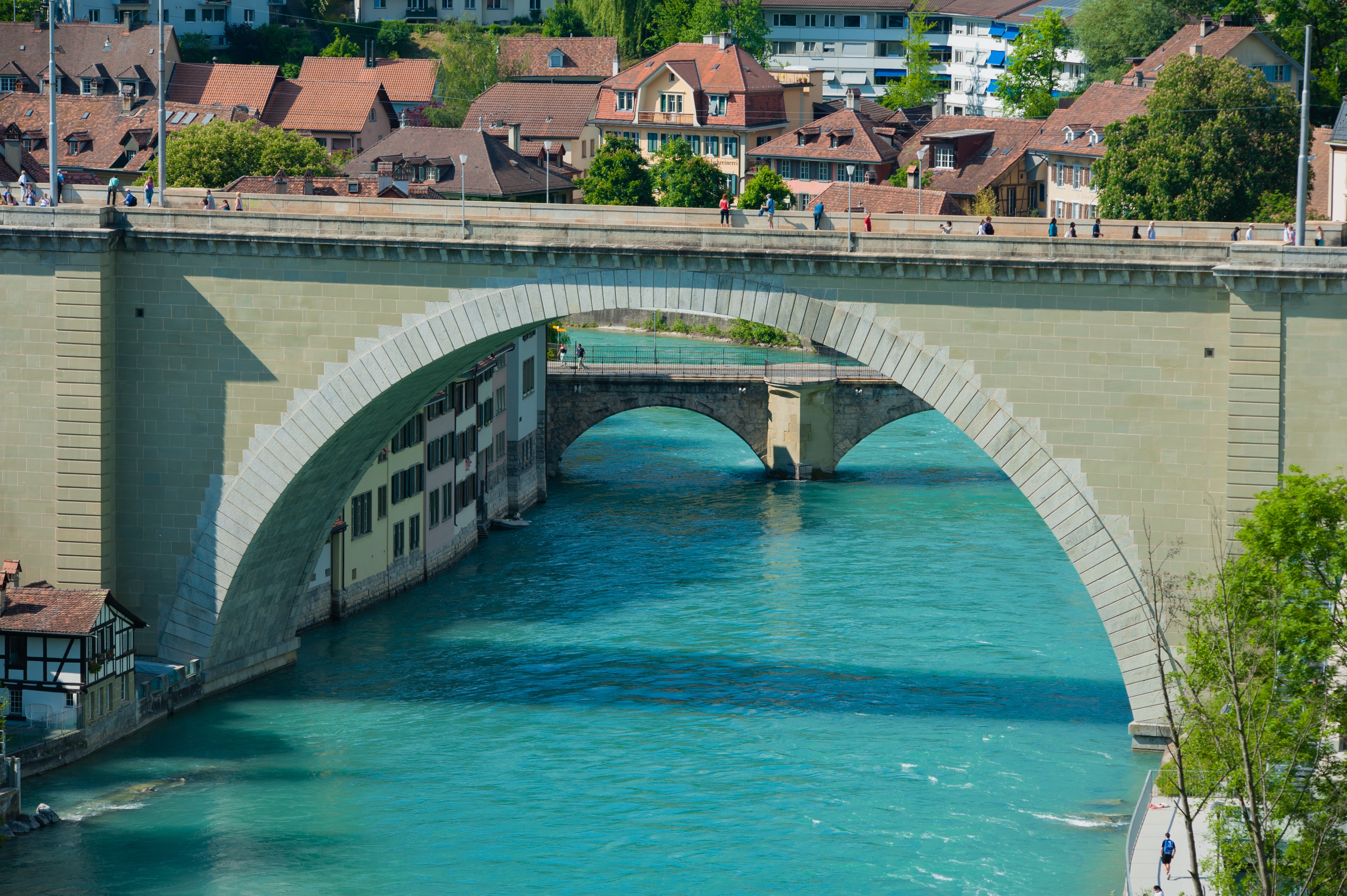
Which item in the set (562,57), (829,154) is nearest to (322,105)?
(562,57)

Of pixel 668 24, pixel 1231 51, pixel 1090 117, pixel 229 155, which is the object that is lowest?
pixel 229 155

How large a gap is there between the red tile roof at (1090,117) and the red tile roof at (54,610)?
64.3m

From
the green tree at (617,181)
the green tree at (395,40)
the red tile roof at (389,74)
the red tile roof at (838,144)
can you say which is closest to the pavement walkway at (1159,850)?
the green tree at (617,181)

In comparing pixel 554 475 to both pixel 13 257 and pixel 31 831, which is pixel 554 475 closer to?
pixel 13 257

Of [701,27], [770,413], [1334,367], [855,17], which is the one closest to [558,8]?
[701,27]

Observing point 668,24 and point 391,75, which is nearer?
point 391,75

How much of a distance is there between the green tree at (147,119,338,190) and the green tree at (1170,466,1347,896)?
60.5m

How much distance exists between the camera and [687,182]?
348ft

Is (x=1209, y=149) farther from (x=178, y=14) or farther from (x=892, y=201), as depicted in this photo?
(x=178, y=14)

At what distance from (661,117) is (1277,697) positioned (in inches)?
3754

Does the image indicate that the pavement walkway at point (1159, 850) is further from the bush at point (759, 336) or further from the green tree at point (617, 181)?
the green tree at point (617, 181)

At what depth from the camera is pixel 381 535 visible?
58.6 meters

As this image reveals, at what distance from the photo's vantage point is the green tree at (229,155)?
8294 centimetres

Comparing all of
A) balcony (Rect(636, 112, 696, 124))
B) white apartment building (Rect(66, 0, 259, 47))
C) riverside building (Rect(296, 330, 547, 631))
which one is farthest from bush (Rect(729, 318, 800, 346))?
white apartment building (Rect(66, 0, 259, 47))
